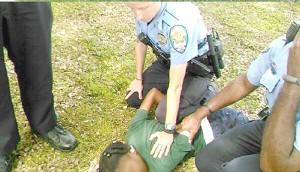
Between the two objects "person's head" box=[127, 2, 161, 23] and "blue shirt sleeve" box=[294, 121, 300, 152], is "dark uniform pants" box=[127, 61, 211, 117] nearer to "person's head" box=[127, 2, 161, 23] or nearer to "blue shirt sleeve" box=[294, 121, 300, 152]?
"person's head" box=[127, 2, 161, 23]

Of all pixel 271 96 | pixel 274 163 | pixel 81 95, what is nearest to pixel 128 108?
pixel 81 95

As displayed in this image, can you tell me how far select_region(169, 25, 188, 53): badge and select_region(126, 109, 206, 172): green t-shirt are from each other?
0.56 meters

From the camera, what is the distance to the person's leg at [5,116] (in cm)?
199

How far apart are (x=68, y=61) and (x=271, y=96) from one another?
190 cm

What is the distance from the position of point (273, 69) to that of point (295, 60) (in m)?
0.39

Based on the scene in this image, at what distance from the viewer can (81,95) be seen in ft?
9.88

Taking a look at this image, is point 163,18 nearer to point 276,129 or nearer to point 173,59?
point 173,59

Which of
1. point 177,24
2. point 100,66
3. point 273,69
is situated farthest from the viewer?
point 100,66

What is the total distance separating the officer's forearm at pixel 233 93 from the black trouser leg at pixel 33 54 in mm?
1052

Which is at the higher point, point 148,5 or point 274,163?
point 148,5

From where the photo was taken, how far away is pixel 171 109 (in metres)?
2.37

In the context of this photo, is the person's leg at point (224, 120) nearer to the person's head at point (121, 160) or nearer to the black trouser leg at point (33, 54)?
the person's head at point (121, 160)

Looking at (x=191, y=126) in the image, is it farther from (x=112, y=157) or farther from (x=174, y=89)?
(x=112, y=157)

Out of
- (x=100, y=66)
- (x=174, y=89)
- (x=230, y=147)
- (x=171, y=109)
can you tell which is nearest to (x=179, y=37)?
(x=174, y=89)
